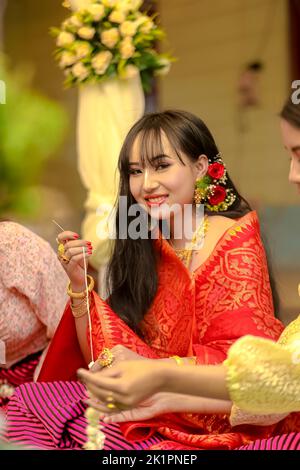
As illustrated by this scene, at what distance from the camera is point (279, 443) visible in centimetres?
158

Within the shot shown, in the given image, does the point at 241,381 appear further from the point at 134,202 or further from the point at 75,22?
the point at 75,22

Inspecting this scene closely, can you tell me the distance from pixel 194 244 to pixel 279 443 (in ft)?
1.85

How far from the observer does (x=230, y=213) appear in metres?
1.98

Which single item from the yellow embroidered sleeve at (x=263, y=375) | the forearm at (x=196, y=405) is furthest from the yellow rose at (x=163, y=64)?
the yellow embroidered sleeve at (x=263, y=375)

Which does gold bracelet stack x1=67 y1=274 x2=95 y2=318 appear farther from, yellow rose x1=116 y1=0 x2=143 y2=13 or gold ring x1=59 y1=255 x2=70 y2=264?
yellow rose x1=116 y1=0 x2=143 y2=13

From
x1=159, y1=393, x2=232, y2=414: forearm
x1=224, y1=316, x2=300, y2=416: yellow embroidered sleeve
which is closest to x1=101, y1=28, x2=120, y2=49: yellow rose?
x1=159, y1=393, x2=232, y2=414: forearm

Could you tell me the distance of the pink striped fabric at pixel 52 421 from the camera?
1.75 meters

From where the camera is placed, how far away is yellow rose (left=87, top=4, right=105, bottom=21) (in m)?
3.13

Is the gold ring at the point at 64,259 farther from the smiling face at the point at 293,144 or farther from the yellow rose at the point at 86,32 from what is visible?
the yellow rose at the point at 86,32

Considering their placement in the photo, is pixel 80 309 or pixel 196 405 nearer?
pixel 196 405

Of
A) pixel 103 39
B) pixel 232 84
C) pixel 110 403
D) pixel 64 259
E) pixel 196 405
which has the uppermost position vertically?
pixel 232 84

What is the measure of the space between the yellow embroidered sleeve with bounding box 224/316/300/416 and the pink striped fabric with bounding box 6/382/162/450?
0.36 m

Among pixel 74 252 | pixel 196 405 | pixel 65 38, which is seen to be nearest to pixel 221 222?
pixel 74 252
